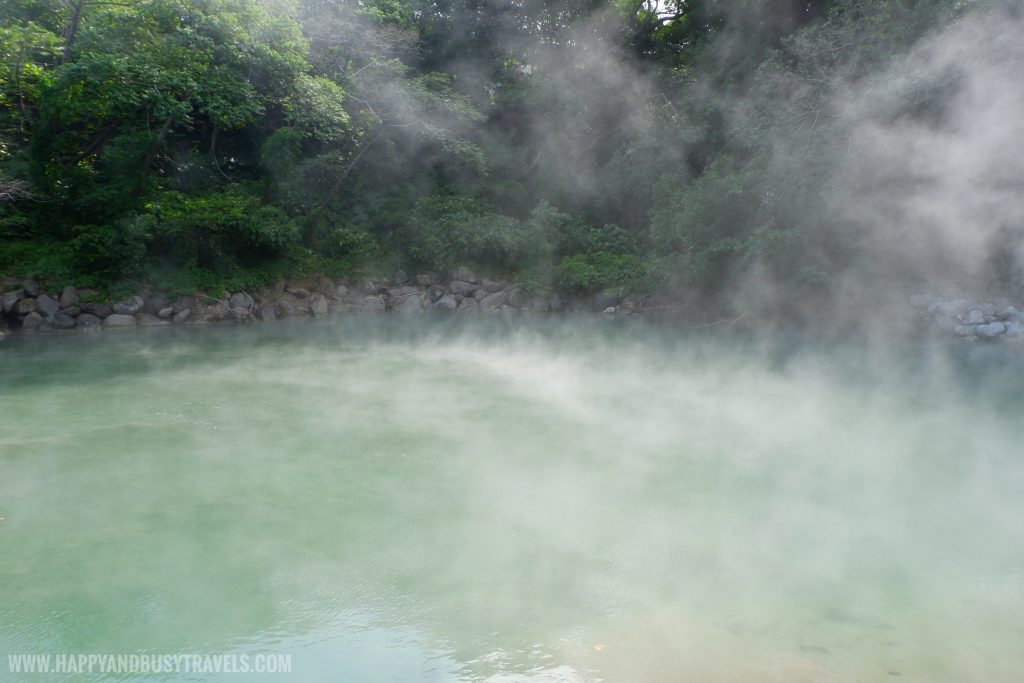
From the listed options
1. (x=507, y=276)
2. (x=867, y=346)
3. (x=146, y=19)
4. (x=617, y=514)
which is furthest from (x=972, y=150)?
(x=146, y=19)

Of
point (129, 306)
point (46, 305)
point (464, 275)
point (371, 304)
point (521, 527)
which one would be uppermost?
point (464, 275)

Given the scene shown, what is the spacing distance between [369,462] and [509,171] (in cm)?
1201

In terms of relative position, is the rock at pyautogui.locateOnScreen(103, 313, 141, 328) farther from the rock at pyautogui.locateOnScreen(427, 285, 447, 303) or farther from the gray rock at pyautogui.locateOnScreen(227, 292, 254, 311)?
the rock at pyautogui.locateOnScreen(427, 285, 447, 303)

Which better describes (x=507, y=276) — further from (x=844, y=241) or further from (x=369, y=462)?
(x=369, y=462)

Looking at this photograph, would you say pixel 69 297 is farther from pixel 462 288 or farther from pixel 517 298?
pixel 517 298

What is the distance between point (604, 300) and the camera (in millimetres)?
12922

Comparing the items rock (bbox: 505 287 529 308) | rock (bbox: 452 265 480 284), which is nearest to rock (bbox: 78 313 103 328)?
rock (bbox: 452 265 480 284)

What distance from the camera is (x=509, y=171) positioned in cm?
1579

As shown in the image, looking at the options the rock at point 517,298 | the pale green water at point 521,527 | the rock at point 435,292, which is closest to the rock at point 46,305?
the pale green water at point 521,527

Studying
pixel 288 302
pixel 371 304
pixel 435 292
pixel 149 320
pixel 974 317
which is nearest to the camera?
pixel 974 317

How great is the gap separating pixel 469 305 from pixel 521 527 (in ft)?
32.6

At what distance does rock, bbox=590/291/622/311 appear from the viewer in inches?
504

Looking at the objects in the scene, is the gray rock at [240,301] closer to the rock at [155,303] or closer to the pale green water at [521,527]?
the rock at [155,303]

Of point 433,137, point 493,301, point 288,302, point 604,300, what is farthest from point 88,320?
point 604,300
